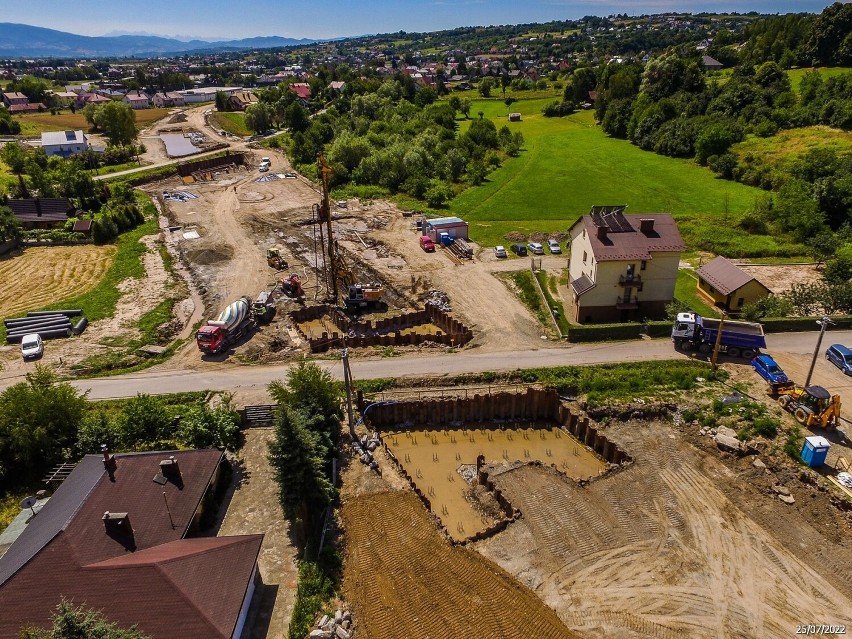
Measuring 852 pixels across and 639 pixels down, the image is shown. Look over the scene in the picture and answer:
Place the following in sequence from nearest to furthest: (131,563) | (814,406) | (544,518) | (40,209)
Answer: (131,563) → (544,518) → (814,406) → (40,209)

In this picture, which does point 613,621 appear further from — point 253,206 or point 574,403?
point 253,206

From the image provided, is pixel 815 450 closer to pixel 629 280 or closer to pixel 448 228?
pixel 629 280

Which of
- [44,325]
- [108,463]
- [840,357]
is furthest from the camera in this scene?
[44,325]

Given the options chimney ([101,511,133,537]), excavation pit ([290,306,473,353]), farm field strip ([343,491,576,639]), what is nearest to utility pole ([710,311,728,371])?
excavation pit ([290,306,473,353])

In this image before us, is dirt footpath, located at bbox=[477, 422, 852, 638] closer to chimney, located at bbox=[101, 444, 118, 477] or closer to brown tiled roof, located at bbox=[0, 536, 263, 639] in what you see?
brown tiled roof, located at bbox=[0, 536, 263, 639]

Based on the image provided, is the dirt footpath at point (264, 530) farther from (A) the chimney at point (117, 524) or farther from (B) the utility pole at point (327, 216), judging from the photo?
(B) the utility pole at point (327, 216)

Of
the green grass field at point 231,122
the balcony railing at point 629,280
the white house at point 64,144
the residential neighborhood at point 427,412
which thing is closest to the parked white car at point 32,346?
the residential neighborhood at point 427,412

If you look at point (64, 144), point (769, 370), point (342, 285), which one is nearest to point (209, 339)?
point (342, 285)
